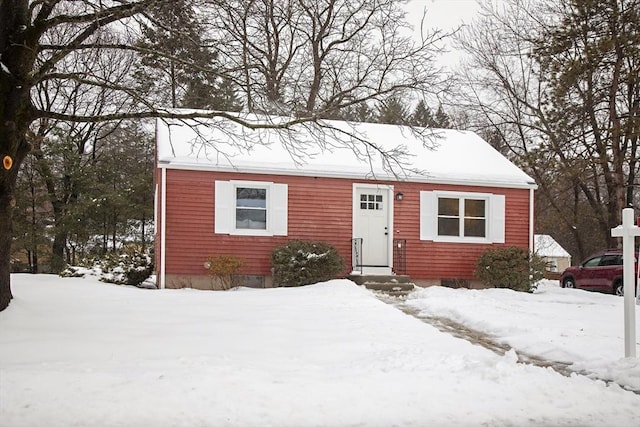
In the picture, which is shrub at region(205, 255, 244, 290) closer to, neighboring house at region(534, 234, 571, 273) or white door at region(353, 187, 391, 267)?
white door at region(353, 187, 391, 267)

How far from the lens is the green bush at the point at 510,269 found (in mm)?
14453

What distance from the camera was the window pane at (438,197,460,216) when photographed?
→ 15.2 meters

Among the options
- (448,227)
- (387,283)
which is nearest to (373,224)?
(387,283)

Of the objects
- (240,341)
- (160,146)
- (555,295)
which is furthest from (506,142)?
(240,341)

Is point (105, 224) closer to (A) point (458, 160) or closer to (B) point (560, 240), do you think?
(A) point (458, 160)

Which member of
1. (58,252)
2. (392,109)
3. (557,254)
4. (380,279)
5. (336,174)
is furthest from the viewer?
(557,254)

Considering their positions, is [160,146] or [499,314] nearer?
[499,314]

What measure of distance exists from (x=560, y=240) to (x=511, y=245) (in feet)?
98.4

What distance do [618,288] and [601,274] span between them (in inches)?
31.3

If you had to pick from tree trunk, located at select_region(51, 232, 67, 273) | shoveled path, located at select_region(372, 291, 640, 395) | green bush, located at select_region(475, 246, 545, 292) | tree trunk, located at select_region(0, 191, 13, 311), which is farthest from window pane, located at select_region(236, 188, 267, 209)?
tree trunk, located at select_region(51, 232, 67, 273)

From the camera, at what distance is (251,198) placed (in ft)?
46.6

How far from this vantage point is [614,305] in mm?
11977

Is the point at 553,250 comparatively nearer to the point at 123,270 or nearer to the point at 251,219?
the point at 251,219

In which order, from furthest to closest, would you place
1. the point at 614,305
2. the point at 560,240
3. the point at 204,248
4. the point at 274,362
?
the point at 560,240 < the point at 204,248 < the point at 614,305 < the point at 274,362
